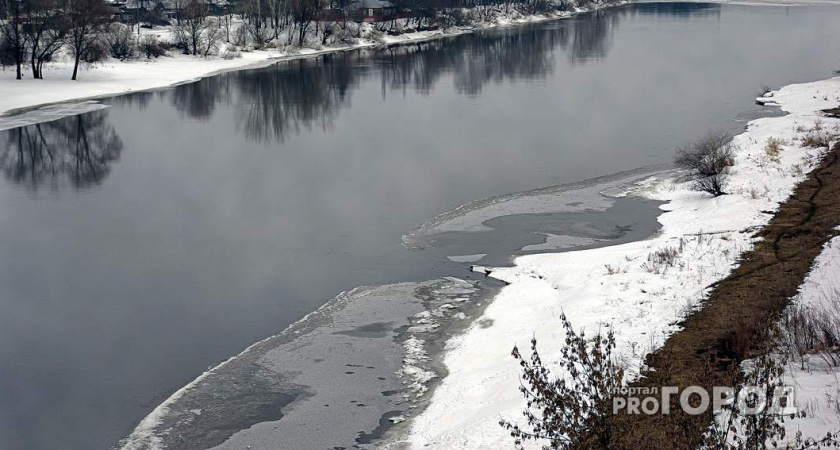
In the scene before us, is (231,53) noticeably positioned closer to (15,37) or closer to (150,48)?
(150,48)

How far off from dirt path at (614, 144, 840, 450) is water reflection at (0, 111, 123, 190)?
16694 mm

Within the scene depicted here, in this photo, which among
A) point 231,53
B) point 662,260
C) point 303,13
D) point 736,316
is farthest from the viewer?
point 303,13

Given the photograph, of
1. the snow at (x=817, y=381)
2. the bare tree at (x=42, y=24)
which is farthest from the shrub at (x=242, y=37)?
the snow at (x=817, y=381)

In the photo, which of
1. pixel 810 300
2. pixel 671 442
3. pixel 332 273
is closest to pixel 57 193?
pixel 332 273

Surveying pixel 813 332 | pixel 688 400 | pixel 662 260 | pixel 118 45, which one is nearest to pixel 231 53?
pixel 118 45

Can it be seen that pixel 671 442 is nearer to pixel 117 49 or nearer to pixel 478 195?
pixel 478 195

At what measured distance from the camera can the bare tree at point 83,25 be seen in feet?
140

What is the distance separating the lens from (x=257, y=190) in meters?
21.3

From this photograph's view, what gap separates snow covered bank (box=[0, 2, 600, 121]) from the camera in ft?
124

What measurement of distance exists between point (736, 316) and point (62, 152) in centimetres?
2230

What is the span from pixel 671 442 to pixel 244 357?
23.9ft

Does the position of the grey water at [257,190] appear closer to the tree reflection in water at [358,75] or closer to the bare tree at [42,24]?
the tree reflection in water at [358,75]

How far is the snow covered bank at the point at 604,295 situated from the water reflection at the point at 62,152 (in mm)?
14045

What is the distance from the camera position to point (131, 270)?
51.8ft
